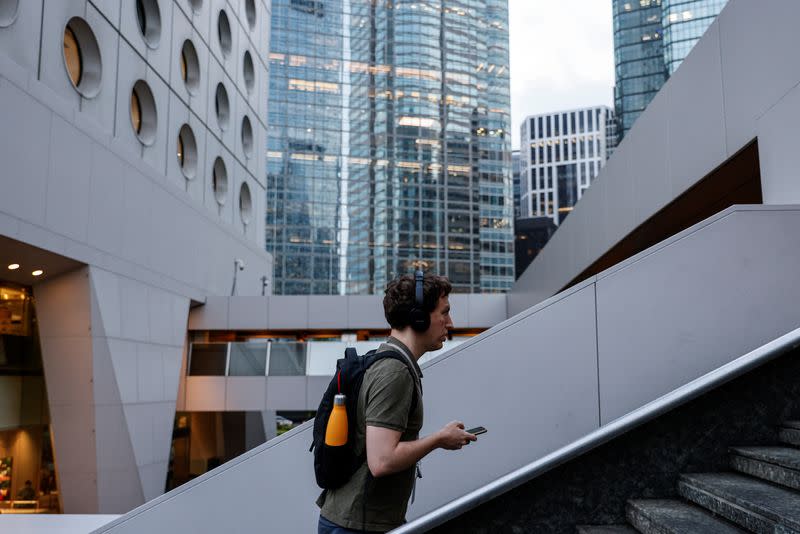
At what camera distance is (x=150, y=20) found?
1566cm

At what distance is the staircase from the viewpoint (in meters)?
2.69

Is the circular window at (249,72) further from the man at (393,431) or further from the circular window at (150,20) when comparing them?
the man at (393,431)

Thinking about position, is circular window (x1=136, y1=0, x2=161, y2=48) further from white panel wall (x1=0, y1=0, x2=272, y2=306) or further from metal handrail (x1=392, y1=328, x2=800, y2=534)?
metal handrail (x1=392, y1=328, x2=800, y2=534)

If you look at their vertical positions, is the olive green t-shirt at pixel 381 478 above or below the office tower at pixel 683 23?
below

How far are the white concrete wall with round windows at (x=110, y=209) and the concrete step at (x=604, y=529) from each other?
929 cm

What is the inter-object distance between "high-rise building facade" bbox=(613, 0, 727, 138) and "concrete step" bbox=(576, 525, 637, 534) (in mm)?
92286

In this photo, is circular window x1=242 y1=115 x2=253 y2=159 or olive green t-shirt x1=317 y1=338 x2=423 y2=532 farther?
circular window x1=242 y1=115 x2=253 y2=159

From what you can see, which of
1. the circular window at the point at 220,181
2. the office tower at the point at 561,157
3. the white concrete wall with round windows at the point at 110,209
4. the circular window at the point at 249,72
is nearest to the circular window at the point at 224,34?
the white concrete wall with round windows at the point at 110,209

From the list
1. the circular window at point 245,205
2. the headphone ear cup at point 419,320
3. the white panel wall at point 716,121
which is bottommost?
the headphone ear cup at point 419,320

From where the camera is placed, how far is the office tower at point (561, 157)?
165000 mm

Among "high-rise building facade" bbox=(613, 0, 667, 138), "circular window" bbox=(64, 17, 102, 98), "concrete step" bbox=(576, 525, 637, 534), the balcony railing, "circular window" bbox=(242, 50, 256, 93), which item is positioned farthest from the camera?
"high-rise building facade" bbox=(613, 0, 667, 138)

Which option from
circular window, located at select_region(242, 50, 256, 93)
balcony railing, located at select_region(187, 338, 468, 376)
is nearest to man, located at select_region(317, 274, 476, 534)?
balcony railing, located at select_region(187, 338, 468, 376)

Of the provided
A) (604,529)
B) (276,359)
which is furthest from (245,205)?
(604,529)

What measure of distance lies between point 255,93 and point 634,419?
23.8 meters
